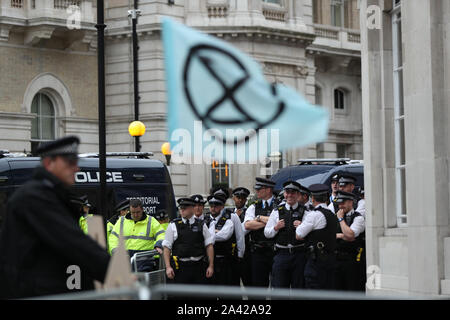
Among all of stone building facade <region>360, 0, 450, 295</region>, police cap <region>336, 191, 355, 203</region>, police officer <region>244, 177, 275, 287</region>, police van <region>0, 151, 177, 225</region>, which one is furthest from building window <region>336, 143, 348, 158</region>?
stone building facade <region>360, 0, 450, 295</region>

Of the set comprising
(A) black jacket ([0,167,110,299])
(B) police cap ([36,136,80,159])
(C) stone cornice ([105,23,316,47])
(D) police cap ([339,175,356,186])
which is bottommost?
(A) black jacket ([0,167,110,299])

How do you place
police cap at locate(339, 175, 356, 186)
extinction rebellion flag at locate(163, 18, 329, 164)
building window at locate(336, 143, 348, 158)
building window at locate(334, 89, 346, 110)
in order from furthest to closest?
building window at locate(336, 143, 348, 158)
building window at locate(334, 89, 346, 110)
police cap at locate(339, 175, 356, 186)
extinction rebellion flag at locate(163, 18, 329, 164)

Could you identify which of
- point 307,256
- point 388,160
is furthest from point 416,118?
point 307,256

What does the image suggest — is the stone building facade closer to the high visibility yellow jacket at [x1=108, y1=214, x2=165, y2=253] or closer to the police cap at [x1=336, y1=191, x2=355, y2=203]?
the police cap at [x1=336, y1=191, x2=355, y2=203]

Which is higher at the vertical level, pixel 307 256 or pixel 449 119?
pixel 449 119

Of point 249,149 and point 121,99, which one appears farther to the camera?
point 121,99

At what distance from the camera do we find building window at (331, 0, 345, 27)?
46.0m

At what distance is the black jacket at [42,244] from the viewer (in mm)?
6859

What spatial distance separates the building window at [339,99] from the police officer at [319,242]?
3144 centimetres

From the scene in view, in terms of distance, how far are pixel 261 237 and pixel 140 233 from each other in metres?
2.03

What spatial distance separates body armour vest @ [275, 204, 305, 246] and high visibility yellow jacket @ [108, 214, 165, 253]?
8.54 feet

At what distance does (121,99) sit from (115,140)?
155 centimetres

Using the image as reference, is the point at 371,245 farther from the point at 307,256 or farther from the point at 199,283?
the point at 199,283

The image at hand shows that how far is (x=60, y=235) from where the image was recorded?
684 cm
